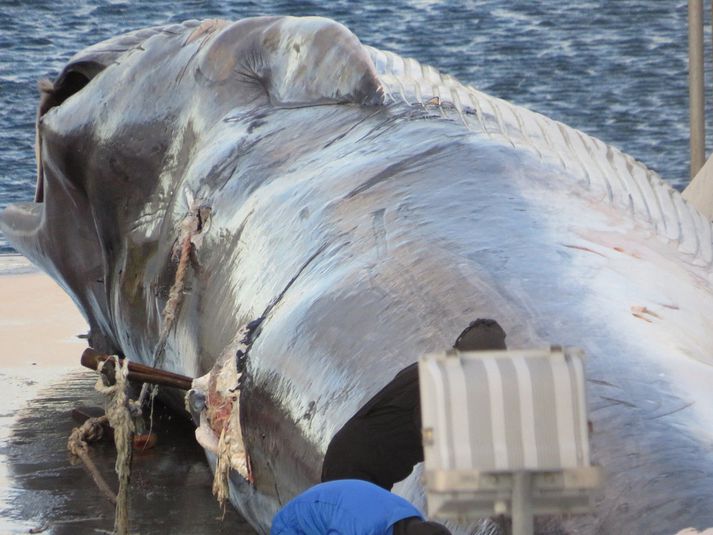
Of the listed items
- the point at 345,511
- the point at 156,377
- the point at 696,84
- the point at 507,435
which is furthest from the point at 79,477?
the point at 696,84

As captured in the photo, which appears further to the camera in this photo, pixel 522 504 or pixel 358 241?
pixel 358 241

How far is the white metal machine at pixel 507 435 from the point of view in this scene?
2760 mm

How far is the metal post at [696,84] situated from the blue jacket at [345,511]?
7.54 metres

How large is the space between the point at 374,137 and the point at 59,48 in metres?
23.3

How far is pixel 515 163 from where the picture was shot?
5289 millimetres

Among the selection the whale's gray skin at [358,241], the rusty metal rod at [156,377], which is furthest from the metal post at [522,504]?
the rusty metal rod at [156,377]

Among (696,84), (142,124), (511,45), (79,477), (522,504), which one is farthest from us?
(511,45)

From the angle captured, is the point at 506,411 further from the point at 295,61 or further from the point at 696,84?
the point at 696,84

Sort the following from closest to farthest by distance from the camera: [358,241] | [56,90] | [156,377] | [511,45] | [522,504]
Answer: [522,504], [358,241], [156,377], [56,90], [511,45]

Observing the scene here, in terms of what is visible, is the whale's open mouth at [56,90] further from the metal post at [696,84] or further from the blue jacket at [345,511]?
the blue jacket at [345,511]

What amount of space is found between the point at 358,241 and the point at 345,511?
1768 mm

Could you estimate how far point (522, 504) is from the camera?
2754mm

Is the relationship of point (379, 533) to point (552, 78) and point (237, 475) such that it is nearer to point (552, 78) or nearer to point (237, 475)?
point (237, 475)

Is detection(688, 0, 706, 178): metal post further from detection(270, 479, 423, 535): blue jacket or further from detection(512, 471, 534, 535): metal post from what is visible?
detection(512, 471, 534, 535): metal post
